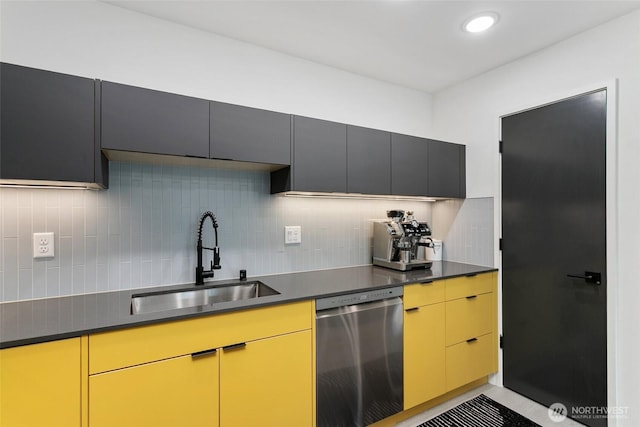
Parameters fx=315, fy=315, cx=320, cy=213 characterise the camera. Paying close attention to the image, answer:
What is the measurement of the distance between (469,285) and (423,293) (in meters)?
0.50

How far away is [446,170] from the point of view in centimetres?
271

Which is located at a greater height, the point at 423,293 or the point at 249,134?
the point at 249,134

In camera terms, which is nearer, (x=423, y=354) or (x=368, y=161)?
(x=423, y=354)

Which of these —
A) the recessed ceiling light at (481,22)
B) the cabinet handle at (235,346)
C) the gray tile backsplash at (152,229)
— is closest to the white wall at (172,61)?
the gray tile backsplash at (152,229)

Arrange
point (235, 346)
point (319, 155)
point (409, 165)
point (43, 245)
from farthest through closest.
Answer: point (409, 165)
point (319, 155)
point (43, 245)
point (235, 346)

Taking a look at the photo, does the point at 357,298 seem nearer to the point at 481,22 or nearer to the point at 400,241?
the point at 400,241

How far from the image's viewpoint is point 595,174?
1.98 metres

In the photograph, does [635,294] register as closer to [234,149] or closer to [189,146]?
[234,149]

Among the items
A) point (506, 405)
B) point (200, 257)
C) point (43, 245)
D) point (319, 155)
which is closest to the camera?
point (43, 245)

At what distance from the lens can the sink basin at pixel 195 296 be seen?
5.97 feet

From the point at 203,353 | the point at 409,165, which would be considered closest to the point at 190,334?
the point at 203,353

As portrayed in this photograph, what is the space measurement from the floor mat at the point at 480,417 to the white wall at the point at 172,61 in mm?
2292

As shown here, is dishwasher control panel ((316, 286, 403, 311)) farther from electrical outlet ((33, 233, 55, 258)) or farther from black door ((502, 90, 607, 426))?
electrical outlet ((33, 233, 55, 258))

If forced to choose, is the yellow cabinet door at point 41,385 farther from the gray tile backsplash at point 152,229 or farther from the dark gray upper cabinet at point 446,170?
the dark gray upper cabinet at point 446,170
